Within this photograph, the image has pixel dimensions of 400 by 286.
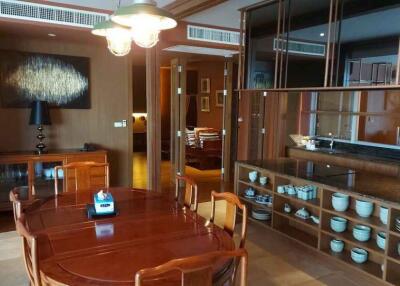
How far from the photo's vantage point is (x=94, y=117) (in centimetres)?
514

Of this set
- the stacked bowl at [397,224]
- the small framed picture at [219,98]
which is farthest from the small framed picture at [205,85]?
the stacked bowl at [397,224]

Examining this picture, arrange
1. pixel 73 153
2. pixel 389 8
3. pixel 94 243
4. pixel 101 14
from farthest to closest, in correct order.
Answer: pixel 73 153, pixel 101 14, pixel 389 8, pixel 94 243

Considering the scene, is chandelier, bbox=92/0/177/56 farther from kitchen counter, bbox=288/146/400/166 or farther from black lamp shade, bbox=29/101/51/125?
kitchen counter, bbox=288/146/400/166

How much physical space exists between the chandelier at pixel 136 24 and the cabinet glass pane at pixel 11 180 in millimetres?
2571

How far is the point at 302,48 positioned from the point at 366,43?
1.98 feet

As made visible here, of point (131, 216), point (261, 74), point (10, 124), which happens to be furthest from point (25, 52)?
point (131, 216)

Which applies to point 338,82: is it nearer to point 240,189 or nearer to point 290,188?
point 290,188

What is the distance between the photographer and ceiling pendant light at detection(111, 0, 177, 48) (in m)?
1.90

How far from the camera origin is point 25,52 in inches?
181

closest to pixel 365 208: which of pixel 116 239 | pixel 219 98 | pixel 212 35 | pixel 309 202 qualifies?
pixel 309 202

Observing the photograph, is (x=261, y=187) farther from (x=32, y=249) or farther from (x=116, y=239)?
(x=32, y=249)

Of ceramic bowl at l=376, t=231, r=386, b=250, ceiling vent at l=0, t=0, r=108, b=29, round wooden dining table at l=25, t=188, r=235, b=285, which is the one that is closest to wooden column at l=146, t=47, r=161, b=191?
ceiling vent at l=0, t=0, r=108, b=29

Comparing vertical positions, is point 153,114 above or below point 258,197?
above

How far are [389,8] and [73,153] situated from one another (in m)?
3.87
